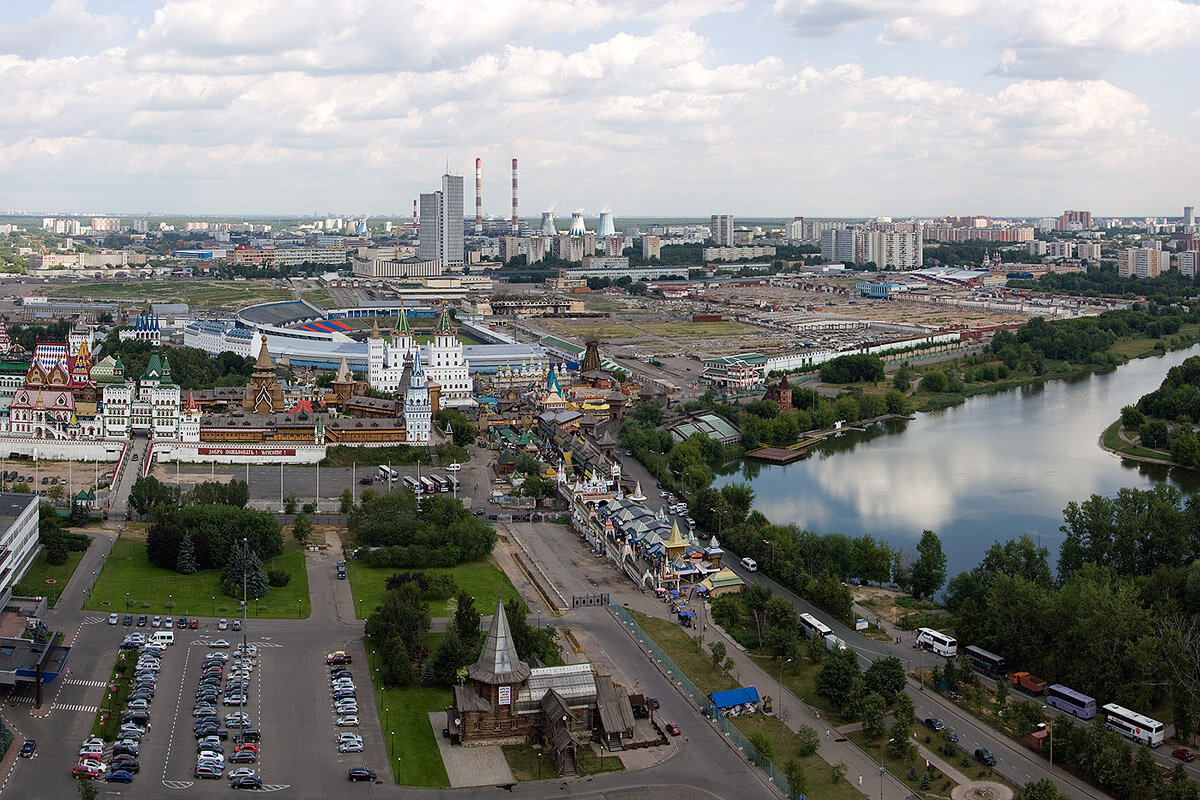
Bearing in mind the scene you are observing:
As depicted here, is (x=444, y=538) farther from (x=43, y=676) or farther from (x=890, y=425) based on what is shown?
(x=890, y=425)

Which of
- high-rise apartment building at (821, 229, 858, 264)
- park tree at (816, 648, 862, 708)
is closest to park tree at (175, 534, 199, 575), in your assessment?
park tree at (816, 648, 862, 708)

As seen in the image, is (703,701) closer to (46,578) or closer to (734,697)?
(734,697)

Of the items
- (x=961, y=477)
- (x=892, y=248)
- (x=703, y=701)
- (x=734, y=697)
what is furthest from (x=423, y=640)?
(x=892, y=248)

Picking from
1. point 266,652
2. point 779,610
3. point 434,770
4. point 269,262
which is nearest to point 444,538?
point 266,652

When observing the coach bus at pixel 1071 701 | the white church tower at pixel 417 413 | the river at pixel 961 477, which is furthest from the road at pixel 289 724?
the white church tower at pixel 417 413

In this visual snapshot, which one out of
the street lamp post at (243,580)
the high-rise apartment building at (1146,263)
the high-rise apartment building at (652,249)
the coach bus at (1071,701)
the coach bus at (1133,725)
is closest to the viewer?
the coach bus at (1133,725)

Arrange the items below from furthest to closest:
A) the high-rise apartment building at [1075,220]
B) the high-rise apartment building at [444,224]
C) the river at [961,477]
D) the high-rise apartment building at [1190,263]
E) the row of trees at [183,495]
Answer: the high-rise apartment building at [1075,220] → the high-rise apartment building at [444,224] → the high-rise apartment building at [1190,263] → the river at [961,477] → the row of trees at [183,495]

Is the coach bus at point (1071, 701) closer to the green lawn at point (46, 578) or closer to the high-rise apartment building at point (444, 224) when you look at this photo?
the green lawn at point (46, 578)
